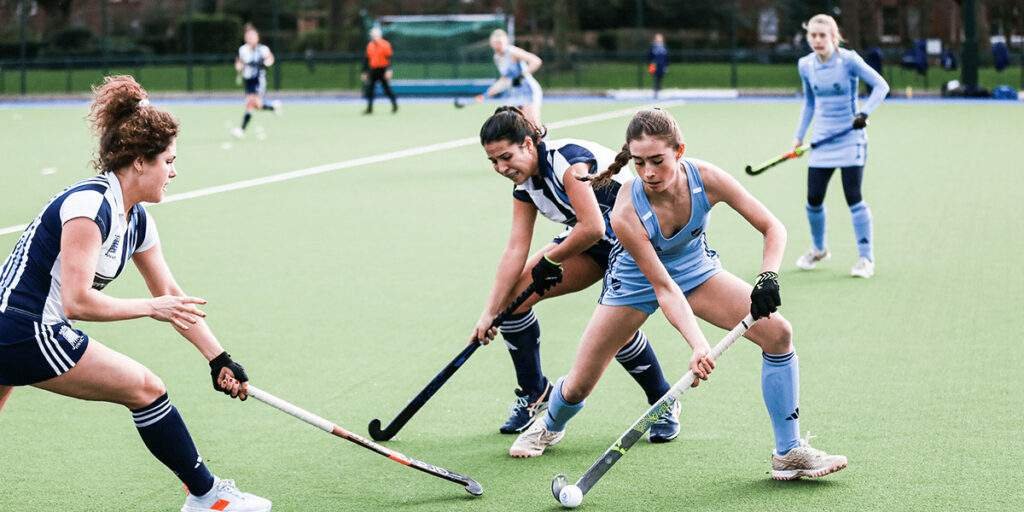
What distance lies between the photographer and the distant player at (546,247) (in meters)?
5.05

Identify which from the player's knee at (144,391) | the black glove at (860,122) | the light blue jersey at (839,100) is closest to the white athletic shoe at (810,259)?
the light blue jersey at (839,100)

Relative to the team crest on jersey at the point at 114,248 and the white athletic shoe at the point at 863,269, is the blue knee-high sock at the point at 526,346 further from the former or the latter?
the white athletic shoe at the point at 863,269

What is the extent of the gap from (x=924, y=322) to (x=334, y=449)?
3.55 metres

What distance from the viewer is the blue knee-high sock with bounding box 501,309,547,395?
546cm

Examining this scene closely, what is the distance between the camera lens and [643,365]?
213 inches

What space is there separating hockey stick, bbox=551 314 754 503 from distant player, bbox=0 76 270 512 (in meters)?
1.29

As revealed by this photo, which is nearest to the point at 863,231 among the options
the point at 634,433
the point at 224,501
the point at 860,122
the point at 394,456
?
the point at 860,122

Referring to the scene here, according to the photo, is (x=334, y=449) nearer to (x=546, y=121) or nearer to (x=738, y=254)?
(x=738, y=254)

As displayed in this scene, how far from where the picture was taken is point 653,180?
448 cm

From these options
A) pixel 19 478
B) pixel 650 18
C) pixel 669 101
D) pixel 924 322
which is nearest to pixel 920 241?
pixel 924 322

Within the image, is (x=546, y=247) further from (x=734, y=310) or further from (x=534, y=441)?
(x=734, y=310)

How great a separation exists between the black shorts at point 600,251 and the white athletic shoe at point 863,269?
3.64m

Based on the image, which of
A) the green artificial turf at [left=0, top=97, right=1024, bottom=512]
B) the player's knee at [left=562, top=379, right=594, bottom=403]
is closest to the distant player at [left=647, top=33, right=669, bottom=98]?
the green artificial turf at [left=0, top=97, right=1024, bottom=512]

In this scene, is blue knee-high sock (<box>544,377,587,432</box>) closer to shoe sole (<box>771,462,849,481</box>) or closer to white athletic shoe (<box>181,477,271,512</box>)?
shoe sole (<box>771,462,849,481</box>)
